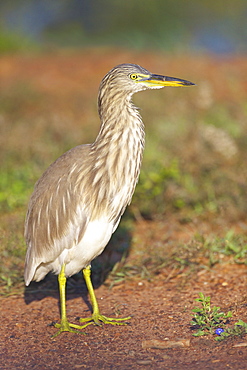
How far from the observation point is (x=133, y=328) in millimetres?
4320

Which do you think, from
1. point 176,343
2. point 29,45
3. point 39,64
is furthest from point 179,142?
point 29,45

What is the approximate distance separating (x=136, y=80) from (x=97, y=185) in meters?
0.82

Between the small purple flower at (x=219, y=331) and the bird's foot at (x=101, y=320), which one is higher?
the small purple flower at (x=219, y=331)

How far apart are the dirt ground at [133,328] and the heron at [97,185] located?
0.20 meters

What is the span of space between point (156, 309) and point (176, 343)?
0.75 metres

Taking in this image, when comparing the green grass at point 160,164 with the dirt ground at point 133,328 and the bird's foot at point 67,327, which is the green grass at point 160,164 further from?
the bird's foot at point 67,327

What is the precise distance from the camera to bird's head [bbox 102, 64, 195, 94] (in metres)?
4.48

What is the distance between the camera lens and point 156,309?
462 cm

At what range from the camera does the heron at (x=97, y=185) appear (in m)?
4.40

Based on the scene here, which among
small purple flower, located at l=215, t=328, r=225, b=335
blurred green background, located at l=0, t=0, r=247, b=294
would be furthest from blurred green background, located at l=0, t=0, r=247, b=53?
small purple flower, located at l=215, t=328, r=225, b=335

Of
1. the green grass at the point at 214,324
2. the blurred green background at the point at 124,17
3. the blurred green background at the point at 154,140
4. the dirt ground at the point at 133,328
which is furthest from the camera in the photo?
the blurred green background at the point at 124,17

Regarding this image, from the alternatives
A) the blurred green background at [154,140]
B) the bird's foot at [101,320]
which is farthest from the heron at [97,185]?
the blurred green background at [154,140]

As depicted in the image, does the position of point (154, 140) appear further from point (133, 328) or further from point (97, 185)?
point (133, 328)

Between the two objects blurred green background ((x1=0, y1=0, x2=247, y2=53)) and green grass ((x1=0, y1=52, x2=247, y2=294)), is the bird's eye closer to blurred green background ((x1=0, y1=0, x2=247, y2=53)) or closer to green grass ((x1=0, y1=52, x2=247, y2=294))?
green grass ((x1=0, y1=52, x2=247, y2=294))
